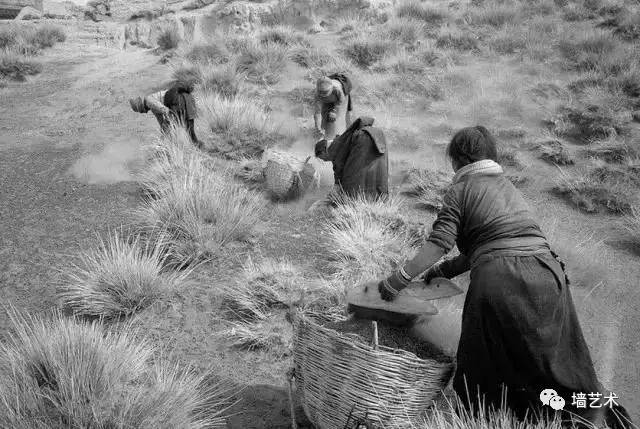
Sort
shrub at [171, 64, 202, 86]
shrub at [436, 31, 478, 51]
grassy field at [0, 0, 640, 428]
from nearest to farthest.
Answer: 1. grassy field at [0, 0, 640, 428]
2. shrub at [171, 64, 202, 86]
3. shrub at [436, 31, 478, 51]

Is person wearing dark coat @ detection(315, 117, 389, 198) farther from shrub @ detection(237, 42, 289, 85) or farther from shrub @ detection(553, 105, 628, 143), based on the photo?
shrub @ detection(237, 42, 289, 85)

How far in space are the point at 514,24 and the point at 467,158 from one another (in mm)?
11784

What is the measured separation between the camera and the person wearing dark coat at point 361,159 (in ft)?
17.2

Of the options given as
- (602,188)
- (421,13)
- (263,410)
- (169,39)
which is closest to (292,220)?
(263,410)

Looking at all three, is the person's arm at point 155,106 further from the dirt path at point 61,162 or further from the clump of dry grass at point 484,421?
the clump of dry grass at point 484,421

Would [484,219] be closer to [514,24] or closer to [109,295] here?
[109,295]

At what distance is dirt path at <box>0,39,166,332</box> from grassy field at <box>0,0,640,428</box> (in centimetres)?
30

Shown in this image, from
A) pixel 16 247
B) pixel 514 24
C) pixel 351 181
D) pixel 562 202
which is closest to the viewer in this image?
pixel 16 247

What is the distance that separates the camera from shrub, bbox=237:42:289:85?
10156mm

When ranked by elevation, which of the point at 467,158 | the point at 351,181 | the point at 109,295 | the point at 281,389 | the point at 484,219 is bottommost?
the point at 281,389

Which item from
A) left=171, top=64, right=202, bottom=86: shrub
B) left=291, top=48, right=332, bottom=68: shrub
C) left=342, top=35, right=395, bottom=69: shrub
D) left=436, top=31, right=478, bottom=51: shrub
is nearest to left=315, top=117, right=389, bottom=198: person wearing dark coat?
left=171, top=64, right=202, bottom=86: shrub

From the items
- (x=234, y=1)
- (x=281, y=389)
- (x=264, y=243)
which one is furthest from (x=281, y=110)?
(x=234, y=1)

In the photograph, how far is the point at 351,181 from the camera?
544 centimetres

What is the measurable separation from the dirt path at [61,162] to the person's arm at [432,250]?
9.74 feet
